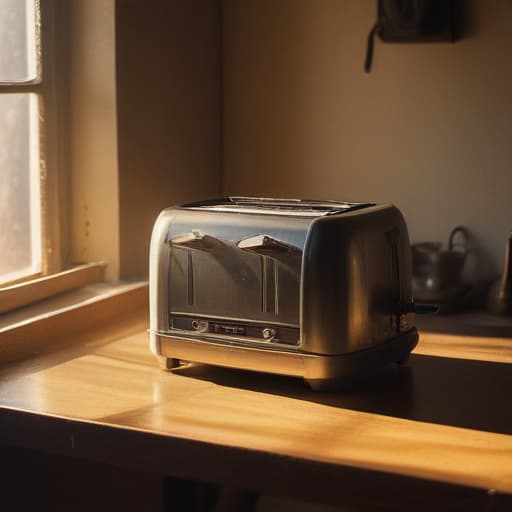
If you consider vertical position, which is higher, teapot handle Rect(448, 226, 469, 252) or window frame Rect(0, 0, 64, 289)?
window frame Rect(0, 0, 64, 289)

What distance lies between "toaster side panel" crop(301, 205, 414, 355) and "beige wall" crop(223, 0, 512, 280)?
2.54 feet

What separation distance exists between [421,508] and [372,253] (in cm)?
43

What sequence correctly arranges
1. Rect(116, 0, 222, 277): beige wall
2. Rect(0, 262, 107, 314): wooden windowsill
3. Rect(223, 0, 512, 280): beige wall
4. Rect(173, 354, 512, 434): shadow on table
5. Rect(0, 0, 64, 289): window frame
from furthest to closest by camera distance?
Rect(223, 0, 512, 280): beige wall → Rect(116, 0, 222, 277): beige wall → Rect(0, 0, 64, 289): window frame → Rect(0, 262, 107, 314): wooden windowsill → Rect(173, 354, 512, 434): shadow on table

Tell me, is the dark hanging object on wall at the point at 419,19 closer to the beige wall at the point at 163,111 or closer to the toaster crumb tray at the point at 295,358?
the beige wall at the point at 163,111

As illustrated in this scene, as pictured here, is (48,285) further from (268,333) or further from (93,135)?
(268,333)

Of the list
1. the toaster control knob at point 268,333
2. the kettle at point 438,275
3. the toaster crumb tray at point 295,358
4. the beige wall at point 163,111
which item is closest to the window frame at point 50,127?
the beige wall at point 163,111

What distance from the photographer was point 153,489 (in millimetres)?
1803

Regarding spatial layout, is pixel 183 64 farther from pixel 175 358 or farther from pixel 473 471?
pixel 473 471

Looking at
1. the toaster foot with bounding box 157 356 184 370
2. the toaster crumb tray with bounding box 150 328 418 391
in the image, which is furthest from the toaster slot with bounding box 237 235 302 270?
the toaster foot with bounding box 157 356 184 370

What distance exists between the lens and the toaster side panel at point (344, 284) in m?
1.45

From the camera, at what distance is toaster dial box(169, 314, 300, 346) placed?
149 cm

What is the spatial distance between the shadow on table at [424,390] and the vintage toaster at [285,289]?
0.03 m

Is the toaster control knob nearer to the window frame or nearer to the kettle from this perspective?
the window frame

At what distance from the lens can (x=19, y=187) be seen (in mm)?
1938
